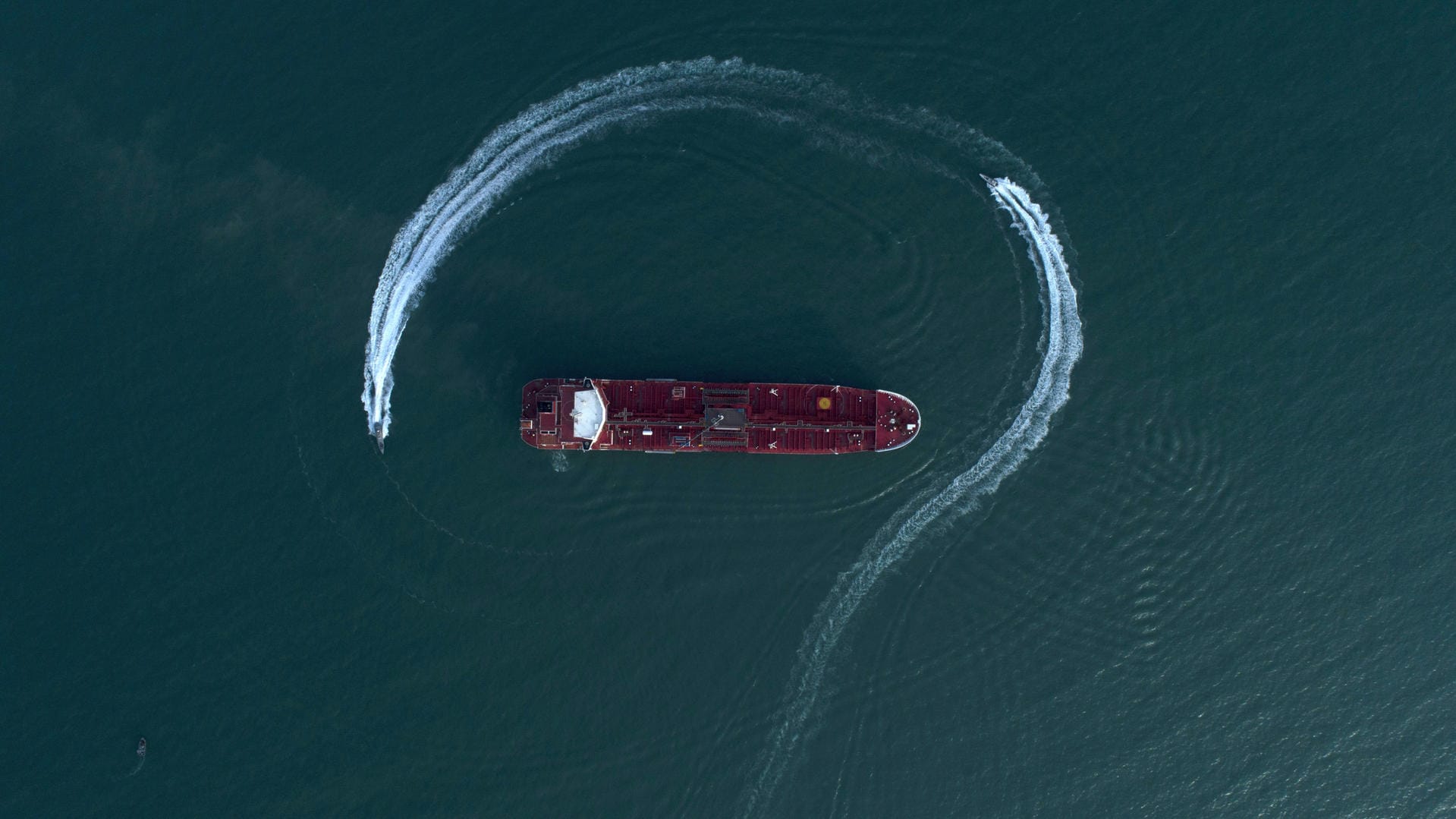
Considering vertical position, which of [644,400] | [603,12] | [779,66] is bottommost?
[644,400]

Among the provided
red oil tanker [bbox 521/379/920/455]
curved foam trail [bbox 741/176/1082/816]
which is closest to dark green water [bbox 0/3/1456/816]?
curved foam trail [bbox 741/176/1082/816]

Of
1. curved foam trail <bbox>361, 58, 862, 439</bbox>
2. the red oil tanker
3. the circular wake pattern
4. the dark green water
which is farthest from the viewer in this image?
curved foam trail <bbox>361, 58, 862, 439</bbox>

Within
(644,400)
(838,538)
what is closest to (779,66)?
(644,400)

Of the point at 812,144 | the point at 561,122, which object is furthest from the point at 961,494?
the point at 561,122

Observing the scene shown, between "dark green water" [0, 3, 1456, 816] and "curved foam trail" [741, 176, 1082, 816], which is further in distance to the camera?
"dark green water" [0, 3, 1456, 816]

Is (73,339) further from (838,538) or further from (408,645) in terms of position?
(838,538)

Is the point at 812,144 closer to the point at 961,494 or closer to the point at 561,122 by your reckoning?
the point at 561,122

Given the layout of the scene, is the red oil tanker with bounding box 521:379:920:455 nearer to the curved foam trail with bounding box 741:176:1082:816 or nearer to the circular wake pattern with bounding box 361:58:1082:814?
the curved foam trail with bounding box 741:176:1082:816
